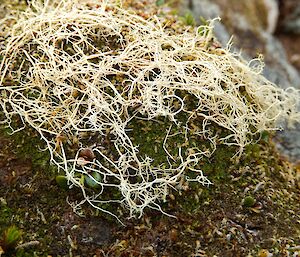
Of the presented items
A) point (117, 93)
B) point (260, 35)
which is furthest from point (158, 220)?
point (260, 35)

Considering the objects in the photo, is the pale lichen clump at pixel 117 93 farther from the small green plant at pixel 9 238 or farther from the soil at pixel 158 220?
the small green plant at pixel 9 238

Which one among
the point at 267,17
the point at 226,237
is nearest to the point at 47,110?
the point at 226,237

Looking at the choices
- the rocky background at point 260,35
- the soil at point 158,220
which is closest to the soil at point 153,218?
the soil at point 158,220

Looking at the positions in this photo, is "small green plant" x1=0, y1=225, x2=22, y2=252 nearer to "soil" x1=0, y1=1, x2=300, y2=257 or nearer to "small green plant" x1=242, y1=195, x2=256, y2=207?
"soil" x1=0, y1=1, x2=300, y2=257

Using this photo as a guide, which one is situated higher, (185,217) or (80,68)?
(80,68)

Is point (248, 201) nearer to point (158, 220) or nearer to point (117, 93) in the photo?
point (158, 220)

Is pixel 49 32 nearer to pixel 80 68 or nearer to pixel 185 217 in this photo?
pixel 80 68
